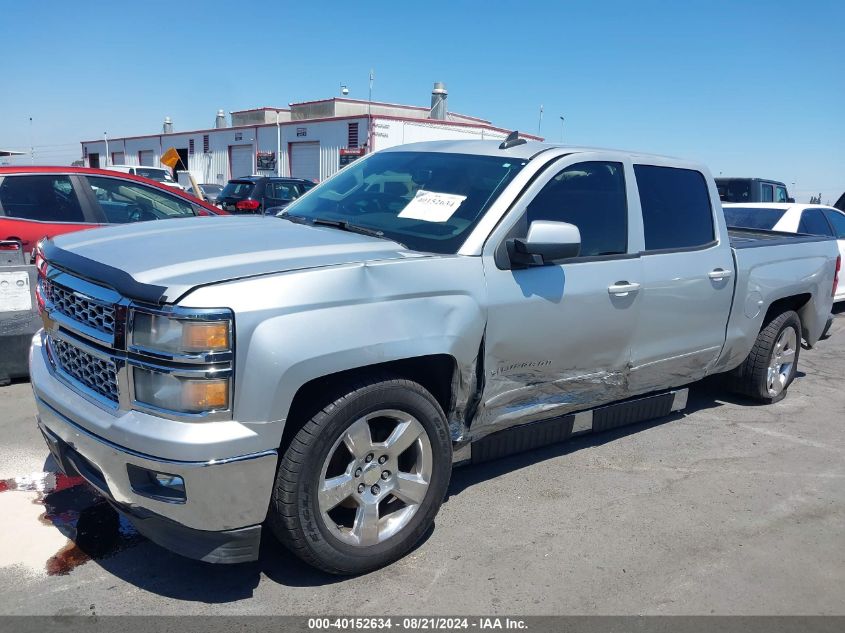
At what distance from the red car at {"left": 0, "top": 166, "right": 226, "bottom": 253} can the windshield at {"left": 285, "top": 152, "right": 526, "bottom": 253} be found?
2.86 metres

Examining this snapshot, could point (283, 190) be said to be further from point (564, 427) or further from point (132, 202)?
point (564, 427)

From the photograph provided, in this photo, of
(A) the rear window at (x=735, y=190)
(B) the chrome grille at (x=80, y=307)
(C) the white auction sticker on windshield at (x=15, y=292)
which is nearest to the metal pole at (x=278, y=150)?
(A) the rear window at (x=735, y=190)

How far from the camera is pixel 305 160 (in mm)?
32062

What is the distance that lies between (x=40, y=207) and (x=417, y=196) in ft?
13.7


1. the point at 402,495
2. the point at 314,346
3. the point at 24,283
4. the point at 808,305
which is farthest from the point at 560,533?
the point at 24,283

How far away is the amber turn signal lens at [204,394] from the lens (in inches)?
101

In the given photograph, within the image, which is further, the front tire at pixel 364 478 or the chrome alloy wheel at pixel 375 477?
the chrome alloy wheel at pixel 375 477

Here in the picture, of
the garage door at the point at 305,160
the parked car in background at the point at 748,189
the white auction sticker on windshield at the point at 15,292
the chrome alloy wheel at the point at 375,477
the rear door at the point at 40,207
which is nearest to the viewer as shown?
the chrome alloy wheel at the point at 375,477

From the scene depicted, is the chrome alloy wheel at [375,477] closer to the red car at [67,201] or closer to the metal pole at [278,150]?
the red car at [67,201]

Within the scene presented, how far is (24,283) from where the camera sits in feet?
17.6

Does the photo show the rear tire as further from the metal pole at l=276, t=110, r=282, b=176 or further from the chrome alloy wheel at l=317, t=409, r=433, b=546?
the metal pole at l=276, t=110, r=282, b=176

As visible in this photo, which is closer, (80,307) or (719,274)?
(80,307)


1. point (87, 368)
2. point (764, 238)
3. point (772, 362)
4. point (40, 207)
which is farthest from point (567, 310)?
point (40, 207)

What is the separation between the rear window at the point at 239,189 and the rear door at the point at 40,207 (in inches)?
457
